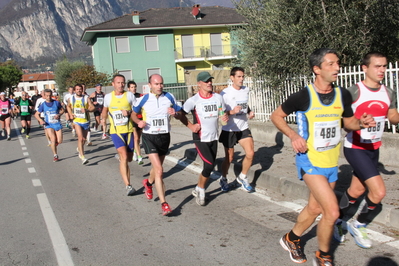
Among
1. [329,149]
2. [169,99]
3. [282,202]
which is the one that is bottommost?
[282,202]

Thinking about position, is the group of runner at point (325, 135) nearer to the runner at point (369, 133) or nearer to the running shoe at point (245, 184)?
the runner at point (369, 133)

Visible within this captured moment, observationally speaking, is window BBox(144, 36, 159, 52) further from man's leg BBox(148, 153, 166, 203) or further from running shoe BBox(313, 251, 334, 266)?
running shoe BBox(313, 251, 334, 266)

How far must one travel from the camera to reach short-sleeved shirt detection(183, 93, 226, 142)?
6.32 m

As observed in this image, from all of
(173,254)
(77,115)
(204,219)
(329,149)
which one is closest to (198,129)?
(204,219)

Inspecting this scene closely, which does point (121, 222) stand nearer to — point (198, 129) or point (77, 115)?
point (198, 129)

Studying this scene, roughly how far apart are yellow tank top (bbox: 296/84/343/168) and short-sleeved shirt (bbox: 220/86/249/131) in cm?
317

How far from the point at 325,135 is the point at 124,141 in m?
4.33

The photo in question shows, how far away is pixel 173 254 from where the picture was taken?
4.57m

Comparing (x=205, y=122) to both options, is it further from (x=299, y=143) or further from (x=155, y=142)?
(x=299, y=143)

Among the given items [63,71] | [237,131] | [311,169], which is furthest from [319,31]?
[63,71]

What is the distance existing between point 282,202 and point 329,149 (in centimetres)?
259

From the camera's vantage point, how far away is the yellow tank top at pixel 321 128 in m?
3.90

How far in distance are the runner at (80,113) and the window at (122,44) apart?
97.9ft

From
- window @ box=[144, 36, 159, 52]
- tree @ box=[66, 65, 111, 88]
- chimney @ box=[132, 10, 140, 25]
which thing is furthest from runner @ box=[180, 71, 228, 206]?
window @ box=[144, 36, 159, 52]
